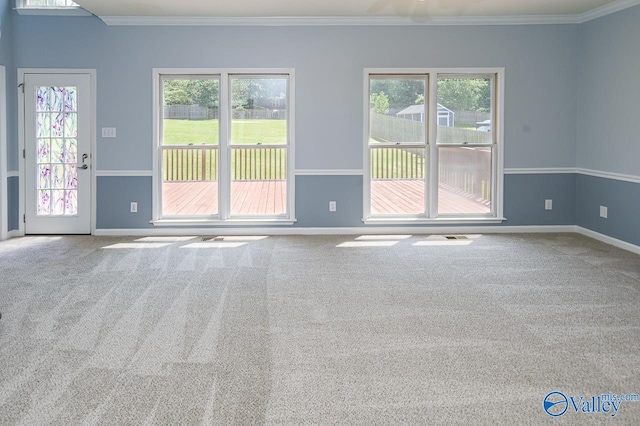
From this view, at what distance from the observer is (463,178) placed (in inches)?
293

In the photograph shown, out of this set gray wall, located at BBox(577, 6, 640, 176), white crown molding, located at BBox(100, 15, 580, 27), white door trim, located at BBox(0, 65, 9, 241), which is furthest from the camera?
white crown molding, located at BBox(100, 15, 580, 27)

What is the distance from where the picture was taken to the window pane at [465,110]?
7285mm

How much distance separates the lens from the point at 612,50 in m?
6.54

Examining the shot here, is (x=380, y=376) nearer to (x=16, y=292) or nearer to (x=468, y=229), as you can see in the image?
(x=16, y=292)

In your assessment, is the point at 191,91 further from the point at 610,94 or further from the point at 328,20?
the point at 610,94

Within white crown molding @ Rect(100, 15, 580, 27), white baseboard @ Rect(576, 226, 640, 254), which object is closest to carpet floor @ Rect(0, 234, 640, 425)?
white baseboard @ Rect(576, 226, 640, 254)

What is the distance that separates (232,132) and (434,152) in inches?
94.2

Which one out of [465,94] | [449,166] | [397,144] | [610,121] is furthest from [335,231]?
[610,121]

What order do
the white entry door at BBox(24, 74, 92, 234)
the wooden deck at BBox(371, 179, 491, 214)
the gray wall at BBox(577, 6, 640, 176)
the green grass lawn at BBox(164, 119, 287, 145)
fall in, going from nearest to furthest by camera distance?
the gray wall at BBox(577, 6, 640, 176) → the white entry door at BBox(24, 74, 92, 234) → the green grass lawn at BBox(164, 119, 287, 145) → the wooden deck at BBox(371, 179, 491, 214)

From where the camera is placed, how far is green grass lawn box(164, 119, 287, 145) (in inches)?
286

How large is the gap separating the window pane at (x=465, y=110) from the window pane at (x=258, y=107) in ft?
6.11

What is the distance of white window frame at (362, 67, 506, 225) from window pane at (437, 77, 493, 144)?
0.21ft

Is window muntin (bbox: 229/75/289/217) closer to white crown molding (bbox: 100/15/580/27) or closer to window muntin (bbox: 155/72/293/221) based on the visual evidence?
window muntin (bbox: 155/72/293/221)

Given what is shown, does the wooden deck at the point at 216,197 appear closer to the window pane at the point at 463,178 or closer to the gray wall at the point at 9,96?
the gray wall at the point at 9,96
